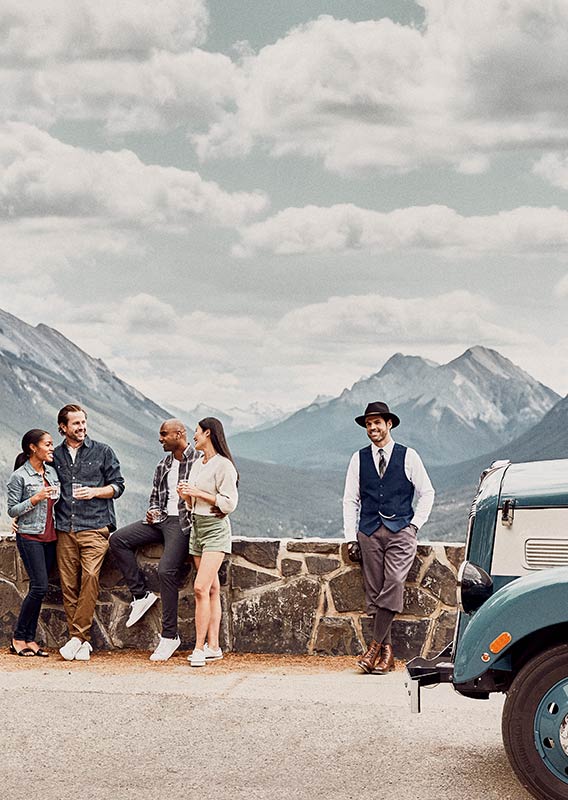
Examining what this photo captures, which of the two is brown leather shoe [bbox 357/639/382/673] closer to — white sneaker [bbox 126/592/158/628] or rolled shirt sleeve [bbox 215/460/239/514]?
rolled shirt sleeve [bbox 215/460/239/514]

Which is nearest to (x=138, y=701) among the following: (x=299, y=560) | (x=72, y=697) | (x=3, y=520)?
(x=72, y=697)

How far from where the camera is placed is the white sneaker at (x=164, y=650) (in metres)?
8.63

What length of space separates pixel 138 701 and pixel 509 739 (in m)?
2.83

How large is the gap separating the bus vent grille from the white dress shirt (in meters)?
3.04

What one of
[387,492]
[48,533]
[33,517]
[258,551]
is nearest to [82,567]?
[48,533]

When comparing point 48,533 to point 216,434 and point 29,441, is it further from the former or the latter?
point 216,434

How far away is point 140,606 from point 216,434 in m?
1.47

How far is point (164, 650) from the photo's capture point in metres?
8.66

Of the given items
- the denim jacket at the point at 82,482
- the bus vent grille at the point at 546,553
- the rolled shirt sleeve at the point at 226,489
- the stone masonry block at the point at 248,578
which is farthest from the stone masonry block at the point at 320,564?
the bus vent grille at the point at 546,553

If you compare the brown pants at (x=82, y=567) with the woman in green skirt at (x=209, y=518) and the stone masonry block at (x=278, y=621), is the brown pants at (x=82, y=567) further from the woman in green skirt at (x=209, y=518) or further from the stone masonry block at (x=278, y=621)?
the stone masonry block at (x=278, y=621)

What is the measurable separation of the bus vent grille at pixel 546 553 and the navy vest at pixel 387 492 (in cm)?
307

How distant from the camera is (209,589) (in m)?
8.55

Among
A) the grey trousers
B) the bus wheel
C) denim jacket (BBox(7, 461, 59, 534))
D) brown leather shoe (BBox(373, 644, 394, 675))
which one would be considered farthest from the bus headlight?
denim jacket (BBox(7, 461, 59, 534))

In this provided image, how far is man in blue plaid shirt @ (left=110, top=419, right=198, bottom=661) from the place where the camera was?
8.72 metres
